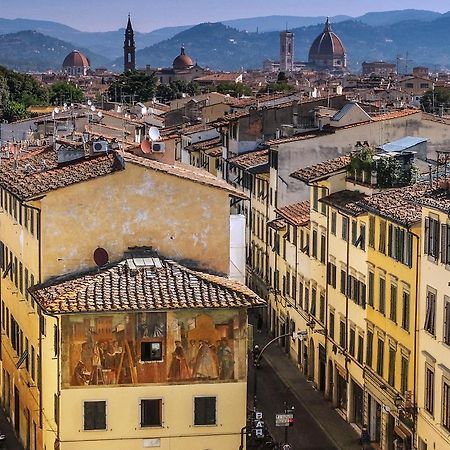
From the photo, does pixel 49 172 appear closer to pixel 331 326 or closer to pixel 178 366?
pixel 178 366

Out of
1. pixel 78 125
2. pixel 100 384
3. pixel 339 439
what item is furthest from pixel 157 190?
pixel 78 125

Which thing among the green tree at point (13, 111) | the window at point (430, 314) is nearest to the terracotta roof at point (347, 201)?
the window at point (430, 314)

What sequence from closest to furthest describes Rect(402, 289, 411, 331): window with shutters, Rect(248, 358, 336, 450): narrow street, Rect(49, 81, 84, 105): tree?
Rect(402, 289, 411, 331): window with shutters < Rect(248, 358, 336, 450): narrow street < Rect(49, 81, 84, 105): tree

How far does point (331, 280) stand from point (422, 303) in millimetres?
12792

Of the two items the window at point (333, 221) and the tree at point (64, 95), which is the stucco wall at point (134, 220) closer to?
the window at point (333, 221)

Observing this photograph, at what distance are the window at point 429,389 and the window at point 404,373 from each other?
2.19 meters

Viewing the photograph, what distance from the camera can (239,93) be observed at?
186 metres

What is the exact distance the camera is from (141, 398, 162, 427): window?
3744 centimetres

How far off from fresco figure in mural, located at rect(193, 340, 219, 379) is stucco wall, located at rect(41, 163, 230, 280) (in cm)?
375

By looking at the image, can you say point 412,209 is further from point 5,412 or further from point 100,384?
point 5,412

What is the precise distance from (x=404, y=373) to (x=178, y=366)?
33.8 feet

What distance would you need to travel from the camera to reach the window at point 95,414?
37.3 meters

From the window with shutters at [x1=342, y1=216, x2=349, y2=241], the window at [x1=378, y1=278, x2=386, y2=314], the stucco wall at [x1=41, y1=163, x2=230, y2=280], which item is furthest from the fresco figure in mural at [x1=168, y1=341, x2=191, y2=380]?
the window with shutters at [x1=342, y1=216, x2=349, y2=241]

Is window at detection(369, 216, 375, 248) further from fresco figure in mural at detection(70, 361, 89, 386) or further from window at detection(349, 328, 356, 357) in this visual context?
fresco figure in mural at detection(70, 361, 89, 386)
